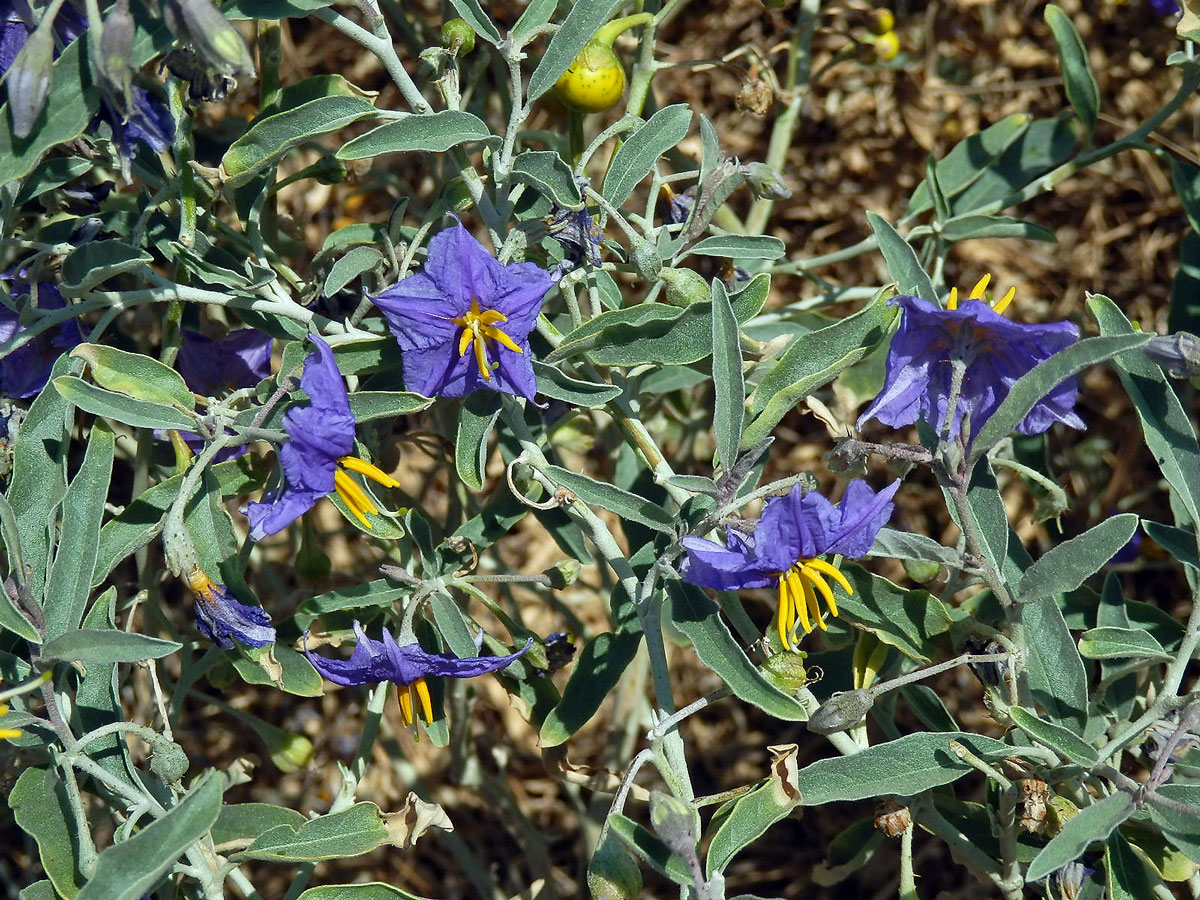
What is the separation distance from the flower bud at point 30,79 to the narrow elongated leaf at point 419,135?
1.14 ft

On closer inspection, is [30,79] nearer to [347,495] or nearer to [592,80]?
[347,495]

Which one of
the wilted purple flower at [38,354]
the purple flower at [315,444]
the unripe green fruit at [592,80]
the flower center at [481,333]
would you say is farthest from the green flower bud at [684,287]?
the wilted purple flower at [38,354]

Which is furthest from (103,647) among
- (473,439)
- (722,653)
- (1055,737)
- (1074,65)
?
(1074,65)

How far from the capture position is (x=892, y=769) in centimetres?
158

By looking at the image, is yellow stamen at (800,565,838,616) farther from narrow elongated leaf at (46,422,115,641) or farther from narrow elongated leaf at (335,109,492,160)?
narrow elongated leaf at (46,422,115,641)

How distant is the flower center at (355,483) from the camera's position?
4.80 feet

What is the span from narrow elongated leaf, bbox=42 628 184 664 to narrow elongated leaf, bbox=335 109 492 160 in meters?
0.65

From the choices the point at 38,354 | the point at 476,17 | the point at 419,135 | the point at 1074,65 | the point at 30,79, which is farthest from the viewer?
the point at 1074,65

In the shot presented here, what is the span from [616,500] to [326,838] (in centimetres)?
63

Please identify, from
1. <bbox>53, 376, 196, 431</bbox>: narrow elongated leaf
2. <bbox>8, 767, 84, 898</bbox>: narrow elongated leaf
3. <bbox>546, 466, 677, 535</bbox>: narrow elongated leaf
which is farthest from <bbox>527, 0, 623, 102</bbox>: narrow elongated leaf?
<bbox>8, 767, 84, 898</bbox>: narrow elongated leaf

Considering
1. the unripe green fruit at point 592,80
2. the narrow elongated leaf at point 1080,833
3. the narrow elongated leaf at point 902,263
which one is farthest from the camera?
the unripe green fruit at point 592,80

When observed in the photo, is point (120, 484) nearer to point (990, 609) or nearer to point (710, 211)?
point (710, 211)

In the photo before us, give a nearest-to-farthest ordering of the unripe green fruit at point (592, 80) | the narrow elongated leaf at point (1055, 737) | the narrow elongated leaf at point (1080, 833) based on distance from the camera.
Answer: the narrow elongated leaf at point (1080, 833) < the narrow elongated leaf at point (1055, 737) < the unripe green fruit at point (592, 80)

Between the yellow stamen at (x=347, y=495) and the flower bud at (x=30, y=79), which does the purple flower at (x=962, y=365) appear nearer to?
the yellow stamen at (x=347, y=495)
